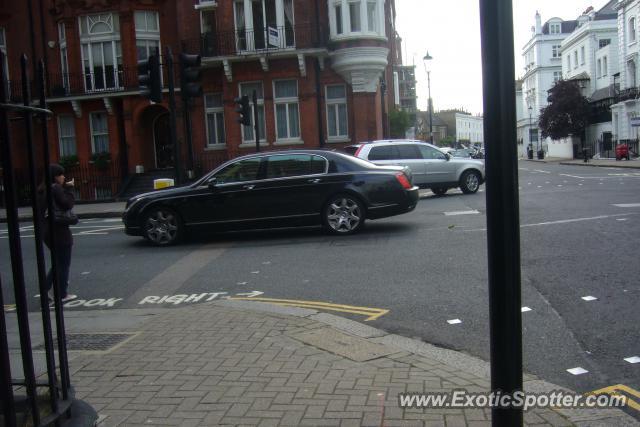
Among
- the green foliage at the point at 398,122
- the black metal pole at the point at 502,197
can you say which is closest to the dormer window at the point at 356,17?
the green foliage at the point at 398,122

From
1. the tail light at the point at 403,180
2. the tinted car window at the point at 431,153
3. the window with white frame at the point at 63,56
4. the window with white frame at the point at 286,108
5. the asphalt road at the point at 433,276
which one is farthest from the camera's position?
the window with white frame at the point at 63,56

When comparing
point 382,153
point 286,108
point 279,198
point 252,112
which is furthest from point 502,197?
point 252,112

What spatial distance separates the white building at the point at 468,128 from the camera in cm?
14875

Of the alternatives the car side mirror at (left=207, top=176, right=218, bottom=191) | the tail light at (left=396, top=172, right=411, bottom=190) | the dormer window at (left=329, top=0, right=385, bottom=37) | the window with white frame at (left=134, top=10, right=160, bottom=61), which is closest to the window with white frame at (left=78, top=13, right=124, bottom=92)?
the window with white frame at (left=134, top=10, right=160, bottom=61)

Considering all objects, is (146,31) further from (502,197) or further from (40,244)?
(502,197)

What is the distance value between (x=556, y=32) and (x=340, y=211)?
271 ft

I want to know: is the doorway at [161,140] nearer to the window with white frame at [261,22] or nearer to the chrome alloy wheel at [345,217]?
the window with white frame at [261,22]

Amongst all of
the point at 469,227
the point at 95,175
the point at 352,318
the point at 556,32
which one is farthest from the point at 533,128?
the point at 352,318

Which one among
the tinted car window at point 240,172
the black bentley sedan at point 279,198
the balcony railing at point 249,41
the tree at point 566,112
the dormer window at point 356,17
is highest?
the dormer window at point 356,17

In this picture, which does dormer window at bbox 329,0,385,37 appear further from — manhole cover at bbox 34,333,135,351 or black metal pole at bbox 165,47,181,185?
manhole cover at bbox 34,333,135,351

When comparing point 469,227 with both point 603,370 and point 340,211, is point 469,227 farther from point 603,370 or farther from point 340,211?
point 603,370

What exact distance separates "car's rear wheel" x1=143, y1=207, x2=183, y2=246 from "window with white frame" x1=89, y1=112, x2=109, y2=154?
1889 cm

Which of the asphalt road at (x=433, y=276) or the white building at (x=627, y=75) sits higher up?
the white building at (x=627, y=75)

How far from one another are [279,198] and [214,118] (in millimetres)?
18133
